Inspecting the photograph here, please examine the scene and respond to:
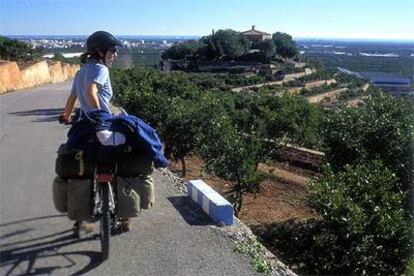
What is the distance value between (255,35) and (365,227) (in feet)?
381

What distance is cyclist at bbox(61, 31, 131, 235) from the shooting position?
16.0 ft

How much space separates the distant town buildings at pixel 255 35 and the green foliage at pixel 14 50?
7042cm

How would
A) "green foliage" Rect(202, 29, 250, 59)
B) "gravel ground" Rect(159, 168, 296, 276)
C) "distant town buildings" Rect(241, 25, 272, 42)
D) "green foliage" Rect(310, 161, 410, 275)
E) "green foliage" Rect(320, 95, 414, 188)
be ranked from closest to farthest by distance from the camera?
"gravel ground" Rect(159, 168, 296, 276)
"green foliage" Rect(310, 161, 410, 275)
"green foliage" Rect(320, 95, 414, 188)
"green foliage" Rect(202, 29, 250, 59)
"distant town buildings" Rect(241, 25, 272, 42)

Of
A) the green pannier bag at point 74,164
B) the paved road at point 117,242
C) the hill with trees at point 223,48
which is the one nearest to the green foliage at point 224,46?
the hill with trees at point 223,48

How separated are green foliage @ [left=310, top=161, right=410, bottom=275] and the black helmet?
11.0ft

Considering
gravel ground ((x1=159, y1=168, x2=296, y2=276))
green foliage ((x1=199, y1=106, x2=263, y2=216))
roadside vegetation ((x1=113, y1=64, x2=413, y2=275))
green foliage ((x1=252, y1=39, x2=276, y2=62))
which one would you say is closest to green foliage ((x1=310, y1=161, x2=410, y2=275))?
roadside vegetation ((x1=113, y1=64, x2=413, y2=275))

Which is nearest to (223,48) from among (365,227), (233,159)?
(233,159)

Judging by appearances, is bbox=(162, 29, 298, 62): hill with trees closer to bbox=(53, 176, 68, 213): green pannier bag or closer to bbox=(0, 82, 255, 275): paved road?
bbox=(0, 82, 255, 275): paved road

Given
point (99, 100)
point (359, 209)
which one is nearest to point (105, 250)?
point (99, 100)

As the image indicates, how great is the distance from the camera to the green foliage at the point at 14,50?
45.3m

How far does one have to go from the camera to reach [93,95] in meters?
4.83

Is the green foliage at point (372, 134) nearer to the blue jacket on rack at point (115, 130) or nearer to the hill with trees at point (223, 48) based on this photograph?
the blue jacket on rack at point (115, 130)

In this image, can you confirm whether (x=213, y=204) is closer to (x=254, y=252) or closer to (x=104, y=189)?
(x=254, y=252)

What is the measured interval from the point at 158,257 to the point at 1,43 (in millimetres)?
43640
